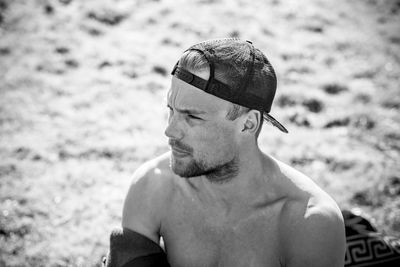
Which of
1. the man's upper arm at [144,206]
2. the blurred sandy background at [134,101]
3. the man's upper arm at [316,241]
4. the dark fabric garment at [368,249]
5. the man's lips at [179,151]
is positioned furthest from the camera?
the blurred sandy background at [134,101]

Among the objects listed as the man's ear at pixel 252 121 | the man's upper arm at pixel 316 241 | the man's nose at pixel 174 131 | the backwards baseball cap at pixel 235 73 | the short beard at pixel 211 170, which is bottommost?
the man's upper arm at pixel 316 241

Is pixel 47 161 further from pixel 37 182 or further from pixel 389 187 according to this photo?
pixel 389 187

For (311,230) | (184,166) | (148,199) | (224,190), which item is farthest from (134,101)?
(311,230)

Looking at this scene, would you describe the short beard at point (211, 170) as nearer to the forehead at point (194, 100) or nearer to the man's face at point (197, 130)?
the man's face at point (197, 130)

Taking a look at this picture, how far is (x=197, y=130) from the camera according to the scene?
2.58 meters

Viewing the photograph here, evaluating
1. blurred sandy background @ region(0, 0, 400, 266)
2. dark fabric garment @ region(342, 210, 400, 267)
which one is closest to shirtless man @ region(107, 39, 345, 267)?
dark fabric garment @ region(342, 210, 400, 267)

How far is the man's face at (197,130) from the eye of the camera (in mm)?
2541

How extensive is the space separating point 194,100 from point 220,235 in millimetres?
792

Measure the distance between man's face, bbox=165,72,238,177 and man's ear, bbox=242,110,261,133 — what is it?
0.07 metres

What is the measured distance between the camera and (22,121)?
17.5ft

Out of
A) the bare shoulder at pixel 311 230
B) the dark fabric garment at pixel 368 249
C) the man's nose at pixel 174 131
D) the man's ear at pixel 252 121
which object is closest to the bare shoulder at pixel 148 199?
the man's nose at pixel 174 131

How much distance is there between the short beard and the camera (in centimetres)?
262

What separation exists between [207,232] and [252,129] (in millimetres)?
637

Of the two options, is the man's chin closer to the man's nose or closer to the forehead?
the man's nose
